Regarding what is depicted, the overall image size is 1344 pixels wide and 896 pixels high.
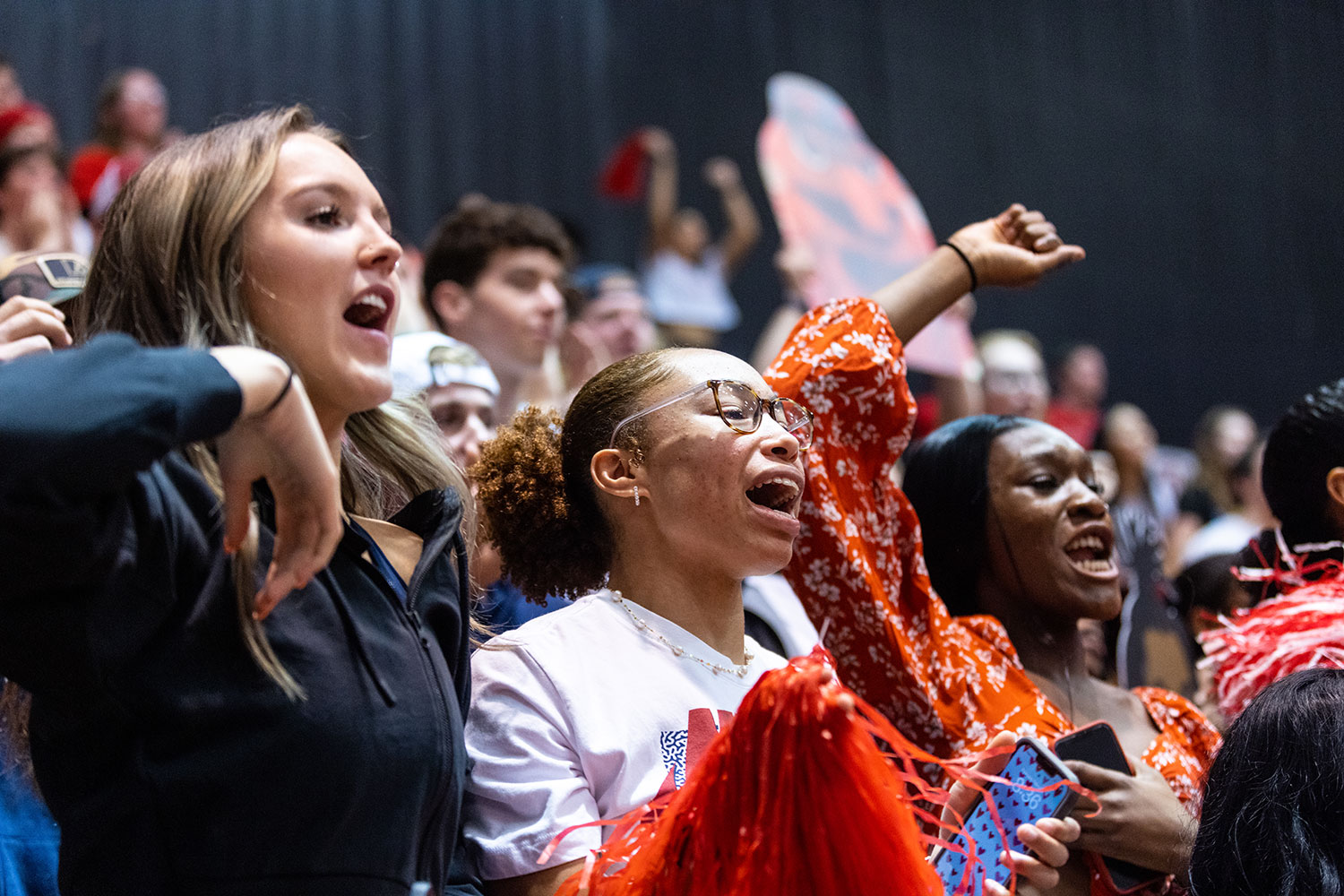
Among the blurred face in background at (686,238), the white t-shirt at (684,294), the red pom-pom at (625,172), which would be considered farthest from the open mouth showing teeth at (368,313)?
the red pom-pom at (625,172)

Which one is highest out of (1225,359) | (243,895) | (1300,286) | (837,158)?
(837,158)

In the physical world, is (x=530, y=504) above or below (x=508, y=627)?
above

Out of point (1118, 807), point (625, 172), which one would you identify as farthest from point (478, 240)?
point (625, 172)

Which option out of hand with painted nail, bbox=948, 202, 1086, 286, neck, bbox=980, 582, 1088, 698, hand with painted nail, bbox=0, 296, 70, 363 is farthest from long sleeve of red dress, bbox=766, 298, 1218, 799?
hand with painted nail, bbox=0, 296, 70, 363

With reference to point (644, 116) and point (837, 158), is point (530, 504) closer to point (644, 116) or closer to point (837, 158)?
point (837, 158)

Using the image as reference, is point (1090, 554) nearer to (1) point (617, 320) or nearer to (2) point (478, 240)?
(2) point (478, 240)

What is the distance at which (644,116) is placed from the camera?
9.63m

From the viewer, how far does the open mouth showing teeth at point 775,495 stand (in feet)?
6.47

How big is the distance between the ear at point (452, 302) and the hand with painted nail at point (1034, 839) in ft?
7.00

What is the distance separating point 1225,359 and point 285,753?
781cm

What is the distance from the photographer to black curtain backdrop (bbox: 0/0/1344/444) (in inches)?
295

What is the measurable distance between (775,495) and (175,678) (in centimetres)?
95

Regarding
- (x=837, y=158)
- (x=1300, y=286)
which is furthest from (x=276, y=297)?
(x=1300, y=286)

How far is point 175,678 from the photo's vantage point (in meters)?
1.29
